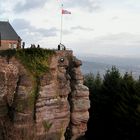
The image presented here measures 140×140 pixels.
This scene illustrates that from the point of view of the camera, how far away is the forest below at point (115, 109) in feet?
160

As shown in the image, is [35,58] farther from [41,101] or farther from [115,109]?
[115,109]

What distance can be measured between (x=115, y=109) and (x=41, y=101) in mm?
11469

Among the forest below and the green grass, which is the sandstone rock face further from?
the forest below

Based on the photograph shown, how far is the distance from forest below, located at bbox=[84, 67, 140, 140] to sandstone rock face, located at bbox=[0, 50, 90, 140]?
17.7 ft

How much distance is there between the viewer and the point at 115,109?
5156 centimetres

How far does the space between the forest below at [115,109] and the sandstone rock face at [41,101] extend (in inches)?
213

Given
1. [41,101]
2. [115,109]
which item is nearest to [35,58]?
[41,101]

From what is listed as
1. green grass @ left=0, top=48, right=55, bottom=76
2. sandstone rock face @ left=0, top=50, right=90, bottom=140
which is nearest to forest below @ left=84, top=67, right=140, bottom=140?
sandstone rock face @ left=0, top=50, right=90, bottom=140

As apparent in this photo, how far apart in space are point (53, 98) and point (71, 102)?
3299mm

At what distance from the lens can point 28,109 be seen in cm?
4334

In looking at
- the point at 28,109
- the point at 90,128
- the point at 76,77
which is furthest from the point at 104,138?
the point at 28,109

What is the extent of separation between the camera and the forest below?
4888 cm

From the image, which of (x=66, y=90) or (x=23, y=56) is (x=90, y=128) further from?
(x=23, y=56)

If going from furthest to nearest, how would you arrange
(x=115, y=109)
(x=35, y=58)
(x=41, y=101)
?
1. (x=115, y=109)
2. (x=35, y=58)
3. (x=41, y=101)
